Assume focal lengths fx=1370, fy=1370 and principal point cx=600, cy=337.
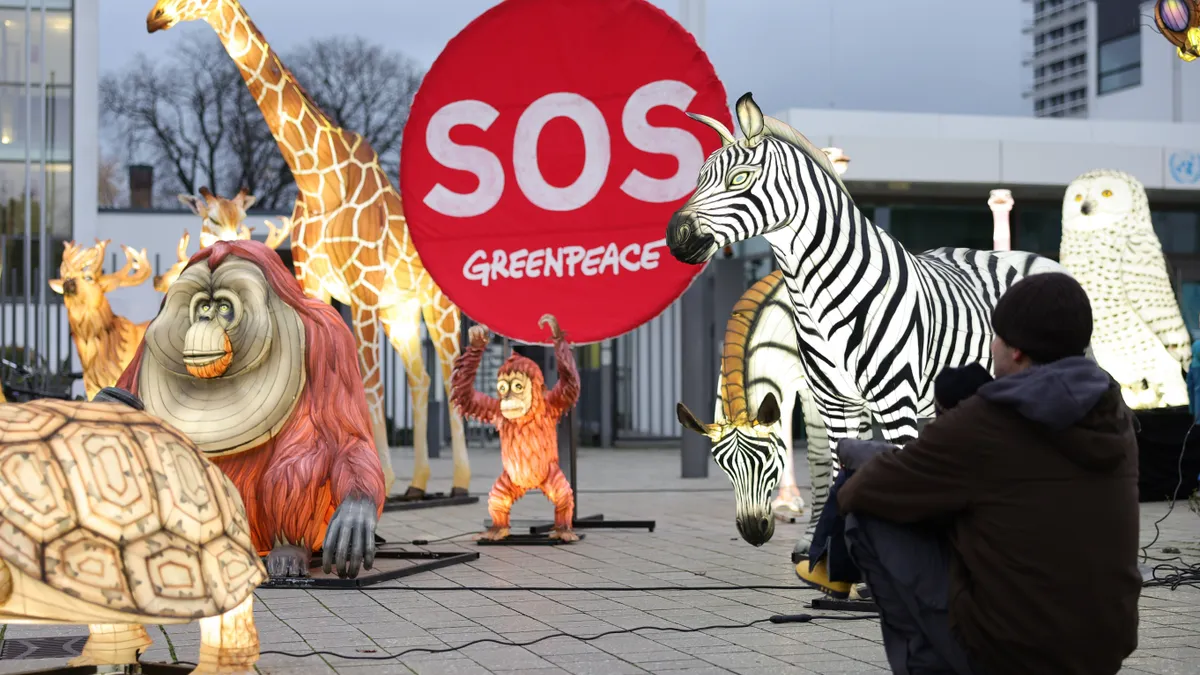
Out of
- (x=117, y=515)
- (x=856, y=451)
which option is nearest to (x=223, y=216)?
(x=117, y=515)

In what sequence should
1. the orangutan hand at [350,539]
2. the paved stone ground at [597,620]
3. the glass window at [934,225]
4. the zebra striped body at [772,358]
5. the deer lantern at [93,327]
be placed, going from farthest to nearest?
the glass window at [934,225], the deer lantern at [93,327], the zebra striped body at [772,358], the orangutan hand at [350,539], the paved stone ground at [597,620]

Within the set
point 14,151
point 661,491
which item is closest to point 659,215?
point 661,491

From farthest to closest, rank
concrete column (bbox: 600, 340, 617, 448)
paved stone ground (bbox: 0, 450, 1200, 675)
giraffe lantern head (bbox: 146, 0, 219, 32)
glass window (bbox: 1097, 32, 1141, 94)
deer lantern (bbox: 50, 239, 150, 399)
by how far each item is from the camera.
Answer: glass window (bbox: 1097, 32, 1141, 94) < concrete column (bbox: 600, 340, 617, 448) < deer lantern (bbox: 50, 239, 150, 399) < giraffe lantern head (bbox: 146, 0, 219, 32) < paved stone ground (bbox: 0, 450, 1200, 675)

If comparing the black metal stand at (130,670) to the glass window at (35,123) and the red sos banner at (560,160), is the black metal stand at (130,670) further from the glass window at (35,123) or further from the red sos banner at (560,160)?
the glass window at (35,123)

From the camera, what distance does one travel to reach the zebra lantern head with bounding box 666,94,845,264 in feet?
18.3

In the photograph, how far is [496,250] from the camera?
7.45 meters

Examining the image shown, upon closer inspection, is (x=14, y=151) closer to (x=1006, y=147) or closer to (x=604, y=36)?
(x=1006, y=147)

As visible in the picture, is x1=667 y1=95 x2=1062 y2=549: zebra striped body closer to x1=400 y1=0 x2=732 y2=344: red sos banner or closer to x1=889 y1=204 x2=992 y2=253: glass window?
x1=400 y1=0 x2=732 y2=344: red sos banner

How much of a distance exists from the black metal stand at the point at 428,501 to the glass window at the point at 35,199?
1841 cm

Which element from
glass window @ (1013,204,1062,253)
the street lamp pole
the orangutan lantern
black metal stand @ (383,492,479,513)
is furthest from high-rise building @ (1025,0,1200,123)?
black metal stand @ (383,492,479,513)

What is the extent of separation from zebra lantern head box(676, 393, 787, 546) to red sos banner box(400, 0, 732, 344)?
0.94 m

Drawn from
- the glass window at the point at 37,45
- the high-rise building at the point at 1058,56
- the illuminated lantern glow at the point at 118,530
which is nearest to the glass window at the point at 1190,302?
the illuminated lantern glow at the point at 118,530

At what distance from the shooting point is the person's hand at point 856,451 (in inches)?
136

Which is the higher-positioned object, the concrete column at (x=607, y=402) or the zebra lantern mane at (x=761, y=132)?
the zebra lantern mane at (x=761, y=132)
